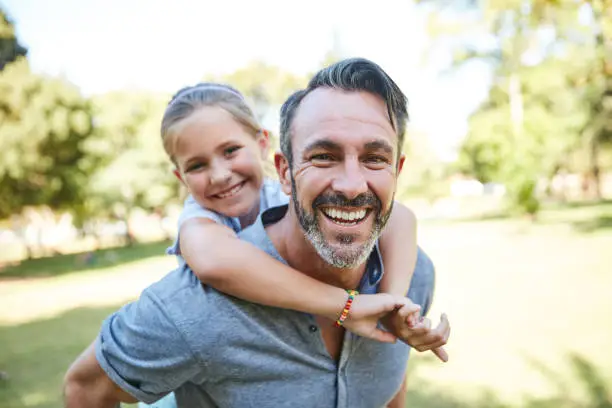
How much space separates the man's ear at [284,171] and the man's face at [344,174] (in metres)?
0.11

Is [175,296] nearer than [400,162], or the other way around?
[175,296]

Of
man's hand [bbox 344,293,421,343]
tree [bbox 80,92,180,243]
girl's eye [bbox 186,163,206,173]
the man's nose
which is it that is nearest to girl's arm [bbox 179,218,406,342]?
man's hand [bbox 344,293,421,343]

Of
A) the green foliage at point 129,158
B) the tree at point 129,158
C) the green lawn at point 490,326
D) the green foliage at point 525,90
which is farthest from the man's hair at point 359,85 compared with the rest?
the tree at point 129,158

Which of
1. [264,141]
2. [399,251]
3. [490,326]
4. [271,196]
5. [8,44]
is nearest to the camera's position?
[399,251]

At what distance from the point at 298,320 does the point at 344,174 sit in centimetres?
54

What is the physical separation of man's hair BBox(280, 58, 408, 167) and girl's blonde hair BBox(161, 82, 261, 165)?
74 cm

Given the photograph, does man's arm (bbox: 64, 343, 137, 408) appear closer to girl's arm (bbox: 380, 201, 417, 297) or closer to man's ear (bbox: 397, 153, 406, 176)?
girl's arm (bbox: 380, 201, 417, 297)

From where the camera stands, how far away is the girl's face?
2.40 meters

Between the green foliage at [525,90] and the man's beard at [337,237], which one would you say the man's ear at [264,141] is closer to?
the man's beard at [337,237]

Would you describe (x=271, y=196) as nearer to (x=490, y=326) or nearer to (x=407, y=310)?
(x=407, y=310)

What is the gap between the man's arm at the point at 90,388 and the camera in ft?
5.63

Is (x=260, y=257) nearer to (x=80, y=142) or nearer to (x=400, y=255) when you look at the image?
(x=400, y=255)

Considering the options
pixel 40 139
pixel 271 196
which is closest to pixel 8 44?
pixel 40 139

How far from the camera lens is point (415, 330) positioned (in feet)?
5.60
